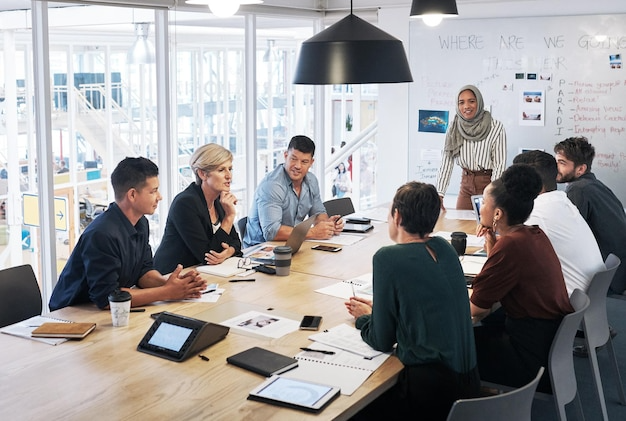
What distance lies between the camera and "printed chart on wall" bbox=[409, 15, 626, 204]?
6121 millimetres

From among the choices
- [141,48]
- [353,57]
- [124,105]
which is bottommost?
[124,105]

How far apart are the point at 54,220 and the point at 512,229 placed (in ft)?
9.22

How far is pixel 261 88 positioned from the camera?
6.92 metres

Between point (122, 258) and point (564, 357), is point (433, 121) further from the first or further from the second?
point (122, 258)

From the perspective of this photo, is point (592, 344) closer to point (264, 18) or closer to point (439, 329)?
point (439, 329)

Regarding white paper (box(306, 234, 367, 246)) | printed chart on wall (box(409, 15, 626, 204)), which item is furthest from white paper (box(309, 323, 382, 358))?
printed chart on wall (box(409, 15, 626, 204))

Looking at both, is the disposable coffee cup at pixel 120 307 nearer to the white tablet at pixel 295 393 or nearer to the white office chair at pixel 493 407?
the white tablet at pixel 295 393

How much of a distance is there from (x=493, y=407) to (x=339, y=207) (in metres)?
3.52

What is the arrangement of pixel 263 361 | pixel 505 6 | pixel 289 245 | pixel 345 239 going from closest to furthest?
pixel 263 361 < pixel 289 245 < pixel 345 239 < pixel 505 6

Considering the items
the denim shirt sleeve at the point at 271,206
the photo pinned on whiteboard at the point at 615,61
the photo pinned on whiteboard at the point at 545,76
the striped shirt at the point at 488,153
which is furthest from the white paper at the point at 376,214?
the photo pinned on whiteboard at the point at 615,61

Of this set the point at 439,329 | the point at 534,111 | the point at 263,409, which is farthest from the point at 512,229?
the point at 534,111

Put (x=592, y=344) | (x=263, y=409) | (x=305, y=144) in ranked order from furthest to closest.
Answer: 1. (x=305, y=144)
2. (x=592, y=344)
3. (x=263, y=409)

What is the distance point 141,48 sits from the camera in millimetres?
5496

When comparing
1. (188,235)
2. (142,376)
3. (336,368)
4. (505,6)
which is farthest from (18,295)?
(505,6)
